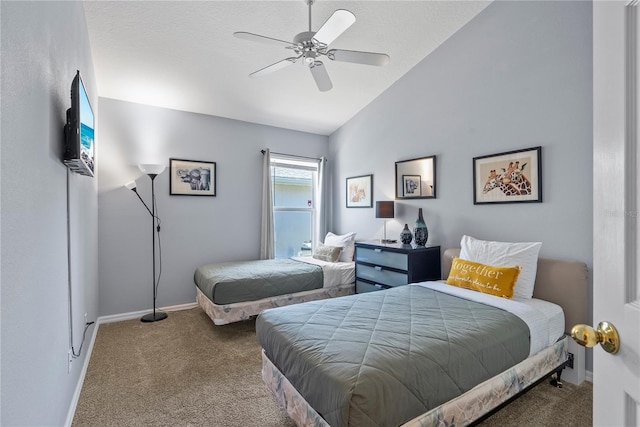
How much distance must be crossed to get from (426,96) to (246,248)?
312cm

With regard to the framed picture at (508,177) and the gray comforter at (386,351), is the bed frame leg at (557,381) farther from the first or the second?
the framed picture at (508,177)

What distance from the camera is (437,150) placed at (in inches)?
135

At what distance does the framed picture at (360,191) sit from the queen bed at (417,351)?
7.07ft

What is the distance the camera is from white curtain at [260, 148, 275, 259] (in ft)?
14.7

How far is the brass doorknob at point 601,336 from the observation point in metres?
0.64

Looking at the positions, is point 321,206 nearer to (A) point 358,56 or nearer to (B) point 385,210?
(B) point 385,210

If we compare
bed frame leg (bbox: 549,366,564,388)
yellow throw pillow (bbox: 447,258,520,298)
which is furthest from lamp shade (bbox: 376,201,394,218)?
bed frame leg (bbox: 549,366,564,388)

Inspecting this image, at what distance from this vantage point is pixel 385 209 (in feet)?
12.4

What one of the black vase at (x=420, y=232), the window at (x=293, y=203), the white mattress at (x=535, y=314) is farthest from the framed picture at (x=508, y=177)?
the window at (x=293, y=203)

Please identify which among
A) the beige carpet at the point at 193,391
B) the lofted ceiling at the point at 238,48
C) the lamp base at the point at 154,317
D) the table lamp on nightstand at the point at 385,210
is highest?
the lofted ceiling at the point at 238,48

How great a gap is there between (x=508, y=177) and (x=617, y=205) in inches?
95.2

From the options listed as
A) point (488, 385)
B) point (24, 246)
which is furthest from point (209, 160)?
point (488, 385)

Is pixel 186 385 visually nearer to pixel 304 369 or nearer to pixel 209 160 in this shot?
pixel 304 369

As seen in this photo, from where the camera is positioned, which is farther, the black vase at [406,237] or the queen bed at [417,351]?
the black vase at [406,237]
